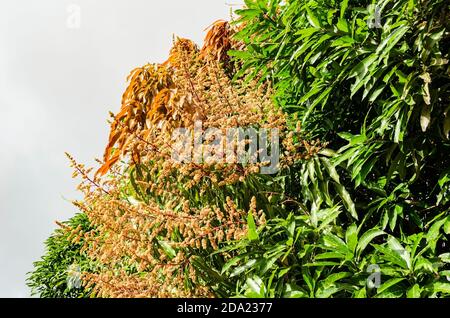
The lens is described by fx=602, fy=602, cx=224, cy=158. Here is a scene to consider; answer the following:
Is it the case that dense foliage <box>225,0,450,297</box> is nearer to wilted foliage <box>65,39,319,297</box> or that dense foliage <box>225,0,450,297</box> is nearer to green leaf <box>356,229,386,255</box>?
green leaf <box>356,229,386,255</box>

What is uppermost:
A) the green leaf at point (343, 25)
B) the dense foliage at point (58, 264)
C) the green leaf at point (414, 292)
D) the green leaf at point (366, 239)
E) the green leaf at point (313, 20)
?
the green leaf at point (313, 20)

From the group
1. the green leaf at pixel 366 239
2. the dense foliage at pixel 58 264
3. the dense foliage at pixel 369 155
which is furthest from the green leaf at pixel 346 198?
the dense foliage at pixel 58 264

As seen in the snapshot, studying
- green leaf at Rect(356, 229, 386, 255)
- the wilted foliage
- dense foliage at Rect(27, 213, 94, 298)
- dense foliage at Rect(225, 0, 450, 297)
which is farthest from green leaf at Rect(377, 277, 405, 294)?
dense foliage at Rect(27, 213, 94, 298)

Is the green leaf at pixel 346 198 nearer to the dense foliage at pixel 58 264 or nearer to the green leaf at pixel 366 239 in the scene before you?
the green leaf at pixel 366 239

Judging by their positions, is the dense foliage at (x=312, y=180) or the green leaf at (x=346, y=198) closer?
the dense foliage at (x=312, y=180)

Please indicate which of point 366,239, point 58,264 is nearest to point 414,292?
point 366,239

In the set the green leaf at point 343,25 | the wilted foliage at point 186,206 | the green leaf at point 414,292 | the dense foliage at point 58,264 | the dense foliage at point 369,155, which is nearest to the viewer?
the green leaf at point 414,292

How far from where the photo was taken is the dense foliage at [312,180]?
7.22ft

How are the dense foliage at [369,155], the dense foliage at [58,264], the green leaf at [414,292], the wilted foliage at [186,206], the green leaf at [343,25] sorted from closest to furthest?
the green leaf at [414,292]
the dense foliage at [369,155]
the wilted foliage at [186,206]
the green leaf at [343,25]
the dense foliage at [58,264]

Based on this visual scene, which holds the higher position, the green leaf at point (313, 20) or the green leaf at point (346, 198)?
the green leaf at point (313, 20)

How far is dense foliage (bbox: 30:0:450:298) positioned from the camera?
7.22 ft

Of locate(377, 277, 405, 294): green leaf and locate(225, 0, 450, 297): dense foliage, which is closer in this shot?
locate(377, 277, 405, 294): green leaf
